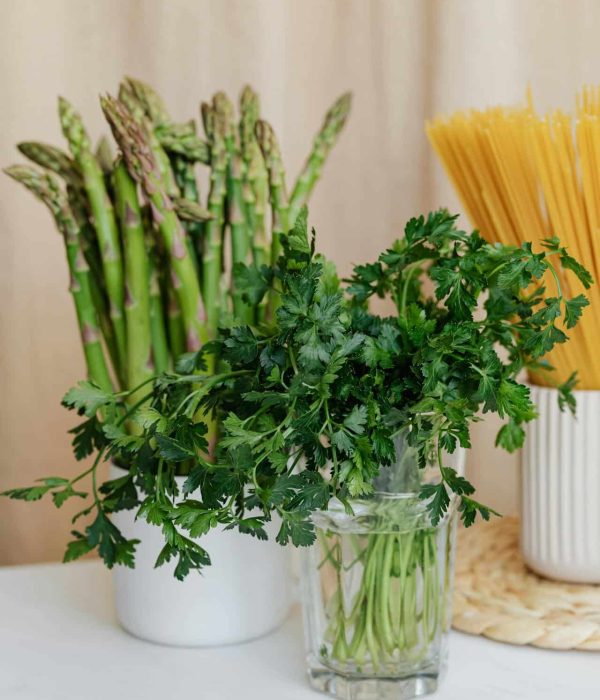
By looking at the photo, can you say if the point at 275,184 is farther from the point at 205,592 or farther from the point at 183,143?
the point at 205,592

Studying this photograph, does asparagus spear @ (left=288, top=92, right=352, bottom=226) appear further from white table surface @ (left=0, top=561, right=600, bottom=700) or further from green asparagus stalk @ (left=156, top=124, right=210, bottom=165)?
white table surface @ (left=0, top=561, right=600, bottom=700)

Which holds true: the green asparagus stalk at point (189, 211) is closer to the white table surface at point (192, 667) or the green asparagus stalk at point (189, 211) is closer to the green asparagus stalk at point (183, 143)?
the green asparagus stalk at point (183, 143)

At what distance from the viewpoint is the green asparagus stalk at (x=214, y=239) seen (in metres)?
0.71

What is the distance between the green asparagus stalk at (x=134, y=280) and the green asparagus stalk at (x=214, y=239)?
1.9 inches

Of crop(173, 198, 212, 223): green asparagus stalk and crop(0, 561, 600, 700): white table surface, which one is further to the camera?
crop(173, 198, 212, 223): green asparagus stalk

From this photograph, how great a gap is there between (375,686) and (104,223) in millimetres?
384

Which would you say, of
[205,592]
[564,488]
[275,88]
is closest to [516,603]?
[564,488]

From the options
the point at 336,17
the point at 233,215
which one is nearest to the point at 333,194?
the point at 336,17

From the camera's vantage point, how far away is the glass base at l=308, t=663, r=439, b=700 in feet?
1.86

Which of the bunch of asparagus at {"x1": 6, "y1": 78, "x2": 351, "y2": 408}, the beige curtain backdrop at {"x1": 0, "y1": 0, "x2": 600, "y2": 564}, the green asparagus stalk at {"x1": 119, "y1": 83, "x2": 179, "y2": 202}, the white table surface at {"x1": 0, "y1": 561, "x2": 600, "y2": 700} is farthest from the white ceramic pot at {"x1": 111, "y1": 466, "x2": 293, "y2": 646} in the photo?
the beige curtain backdrop at {"x1": 0, "y1": 0, "x2": 600, "y2": 564}

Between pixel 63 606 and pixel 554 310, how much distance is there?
46 centimetres

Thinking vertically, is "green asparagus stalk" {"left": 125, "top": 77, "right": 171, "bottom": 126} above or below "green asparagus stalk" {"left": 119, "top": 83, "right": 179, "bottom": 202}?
above

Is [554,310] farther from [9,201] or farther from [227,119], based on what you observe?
[9,201]

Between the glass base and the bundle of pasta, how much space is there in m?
0.25
